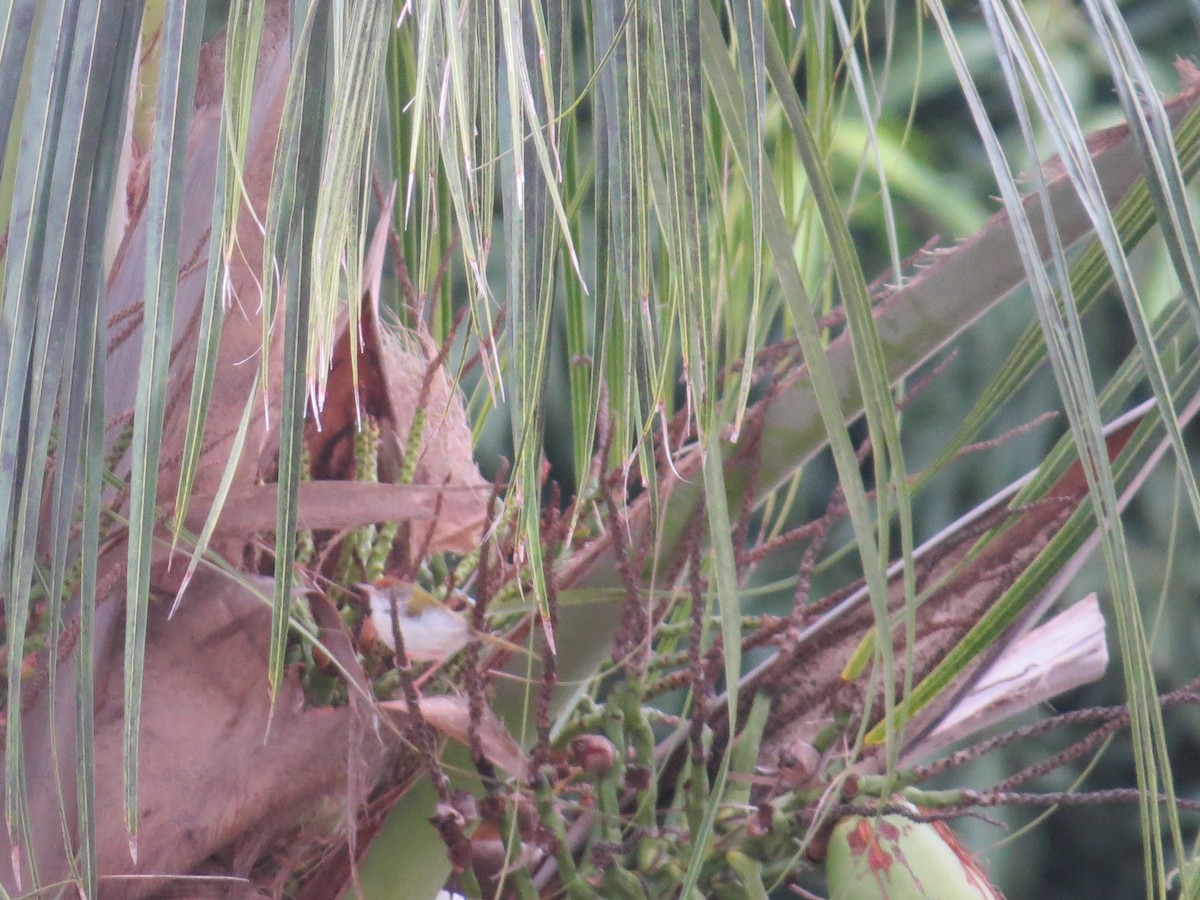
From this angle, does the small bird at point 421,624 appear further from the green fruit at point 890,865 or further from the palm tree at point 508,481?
the green fruit at point 890,865

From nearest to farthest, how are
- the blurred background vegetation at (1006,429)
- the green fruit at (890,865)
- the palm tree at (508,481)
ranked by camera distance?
the palm tree at (508,481)
the green fruit at (890,865)
the blurred background vegetation at (1006,429)

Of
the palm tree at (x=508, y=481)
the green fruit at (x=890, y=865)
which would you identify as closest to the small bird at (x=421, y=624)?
the palm tree at (x=508, y=481)

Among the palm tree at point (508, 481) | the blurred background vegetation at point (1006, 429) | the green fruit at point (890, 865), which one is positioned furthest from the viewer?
the blurred background vegetation at point (1006, 429)

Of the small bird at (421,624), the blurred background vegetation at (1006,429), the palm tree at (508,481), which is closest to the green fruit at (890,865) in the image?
the palm tree at (508,481)

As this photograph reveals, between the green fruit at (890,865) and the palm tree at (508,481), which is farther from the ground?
the palm tree at (508,481)

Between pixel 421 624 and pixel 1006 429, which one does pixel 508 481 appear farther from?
pixel 1006 429

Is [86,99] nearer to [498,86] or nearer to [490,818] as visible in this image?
[498,86]

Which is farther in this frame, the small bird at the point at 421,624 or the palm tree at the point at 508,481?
the small bird at the point at 421,624

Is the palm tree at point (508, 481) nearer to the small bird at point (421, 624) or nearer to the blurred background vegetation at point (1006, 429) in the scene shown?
the small bird at point (421, 624)
